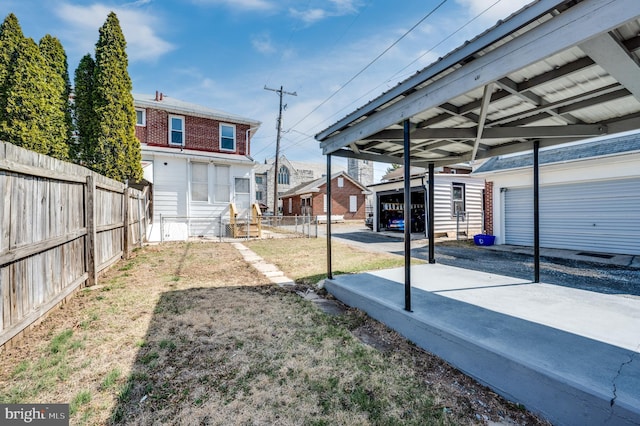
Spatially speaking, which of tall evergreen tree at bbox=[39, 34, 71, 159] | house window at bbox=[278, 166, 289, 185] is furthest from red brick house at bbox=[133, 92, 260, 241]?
house window at bbox=[278, 166, 289, 185]

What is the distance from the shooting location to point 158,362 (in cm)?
286

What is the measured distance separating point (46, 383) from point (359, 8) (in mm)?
11178

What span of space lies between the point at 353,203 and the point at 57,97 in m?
24.0

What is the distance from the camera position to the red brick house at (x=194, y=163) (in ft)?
45.9

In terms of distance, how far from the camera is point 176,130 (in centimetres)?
1494

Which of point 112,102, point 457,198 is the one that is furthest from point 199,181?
point 457,198

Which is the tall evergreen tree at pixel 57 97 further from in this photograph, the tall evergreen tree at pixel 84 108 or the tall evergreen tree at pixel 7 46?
the tall evergreen tree at pixel 7 46

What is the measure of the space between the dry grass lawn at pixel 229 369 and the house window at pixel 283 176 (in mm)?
38972

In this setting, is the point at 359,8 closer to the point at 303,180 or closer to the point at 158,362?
the point at 158,362

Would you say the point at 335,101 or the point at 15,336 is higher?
the point at 335,101

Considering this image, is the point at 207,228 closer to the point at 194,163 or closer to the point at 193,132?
the point at 194,163

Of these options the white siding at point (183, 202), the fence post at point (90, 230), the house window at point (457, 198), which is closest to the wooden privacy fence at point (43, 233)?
the fence post at point (90, 230)

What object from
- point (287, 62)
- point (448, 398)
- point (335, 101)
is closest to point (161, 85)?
point (287, 62)

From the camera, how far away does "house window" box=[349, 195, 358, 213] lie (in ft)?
99.1
